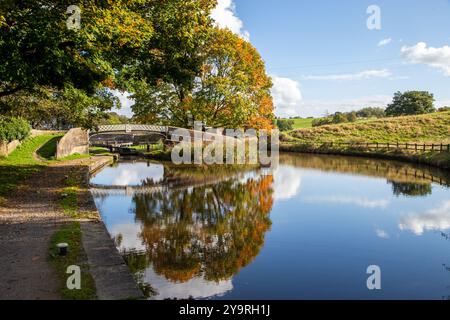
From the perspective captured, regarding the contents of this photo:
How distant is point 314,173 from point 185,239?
22.3 meters

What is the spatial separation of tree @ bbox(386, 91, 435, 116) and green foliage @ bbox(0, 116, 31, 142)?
87.7 m

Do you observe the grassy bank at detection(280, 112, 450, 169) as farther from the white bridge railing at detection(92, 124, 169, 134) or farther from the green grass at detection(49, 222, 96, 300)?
the green grass at detection(49, 222, 96, 300)

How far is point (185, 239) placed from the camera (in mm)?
13523

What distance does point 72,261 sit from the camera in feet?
31.2

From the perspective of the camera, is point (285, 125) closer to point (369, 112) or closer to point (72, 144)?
point (369, 112)

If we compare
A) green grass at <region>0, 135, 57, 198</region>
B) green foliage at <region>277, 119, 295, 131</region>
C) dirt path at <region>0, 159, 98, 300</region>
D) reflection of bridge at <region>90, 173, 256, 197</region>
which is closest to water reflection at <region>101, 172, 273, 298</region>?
reflection of bridge at <region>90, 173, 256, 197</region>

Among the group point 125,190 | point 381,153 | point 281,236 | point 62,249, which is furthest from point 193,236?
point 381,153

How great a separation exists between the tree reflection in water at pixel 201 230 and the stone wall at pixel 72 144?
60.3 feet

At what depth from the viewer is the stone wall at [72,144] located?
38.5 meters

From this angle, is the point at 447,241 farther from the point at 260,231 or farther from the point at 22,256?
the point at 22,256

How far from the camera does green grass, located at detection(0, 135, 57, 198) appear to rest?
2090 cm

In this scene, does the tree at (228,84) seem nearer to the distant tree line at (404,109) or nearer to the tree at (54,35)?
the tree at (54,35)

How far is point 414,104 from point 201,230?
96.5 metres

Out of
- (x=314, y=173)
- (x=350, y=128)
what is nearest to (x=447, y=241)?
(x=314, y=173)
